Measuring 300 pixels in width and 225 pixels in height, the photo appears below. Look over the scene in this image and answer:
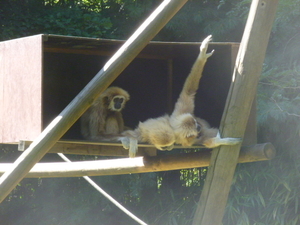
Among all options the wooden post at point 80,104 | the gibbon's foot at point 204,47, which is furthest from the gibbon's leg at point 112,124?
the wooden post at point 80,104

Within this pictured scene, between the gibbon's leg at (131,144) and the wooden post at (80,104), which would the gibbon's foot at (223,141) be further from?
the wooden post at (80,104)

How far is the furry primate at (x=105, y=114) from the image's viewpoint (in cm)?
375

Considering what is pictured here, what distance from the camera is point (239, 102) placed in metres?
2.59

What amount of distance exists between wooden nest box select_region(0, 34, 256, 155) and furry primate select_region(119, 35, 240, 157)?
0.20 meters

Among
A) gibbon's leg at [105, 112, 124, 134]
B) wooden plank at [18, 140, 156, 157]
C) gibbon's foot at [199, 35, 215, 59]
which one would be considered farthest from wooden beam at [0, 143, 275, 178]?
gibbon's foot at [199, 35, 215, 59]

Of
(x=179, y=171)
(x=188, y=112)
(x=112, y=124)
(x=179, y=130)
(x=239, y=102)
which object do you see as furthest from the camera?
(x=179, y=171)

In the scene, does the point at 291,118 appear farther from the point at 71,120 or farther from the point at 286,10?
the point at 71,120

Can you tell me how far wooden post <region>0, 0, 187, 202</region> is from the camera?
214cm

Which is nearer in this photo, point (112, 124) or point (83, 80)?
point (112, 124)

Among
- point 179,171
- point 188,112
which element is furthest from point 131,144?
point 179,171

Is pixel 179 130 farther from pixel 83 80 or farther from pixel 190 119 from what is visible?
pixel 83 80

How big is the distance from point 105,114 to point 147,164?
2.61ft

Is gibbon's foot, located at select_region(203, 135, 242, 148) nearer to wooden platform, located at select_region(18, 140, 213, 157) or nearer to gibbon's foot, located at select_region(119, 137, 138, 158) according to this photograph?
gibbon's foot, located at select_region(119, 137, 138, 158)

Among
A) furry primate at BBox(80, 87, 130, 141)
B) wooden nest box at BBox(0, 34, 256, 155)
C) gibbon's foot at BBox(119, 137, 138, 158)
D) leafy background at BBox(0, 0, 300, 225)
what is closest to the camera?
wooden nest box at BBox(0, 34, 256, 155)
